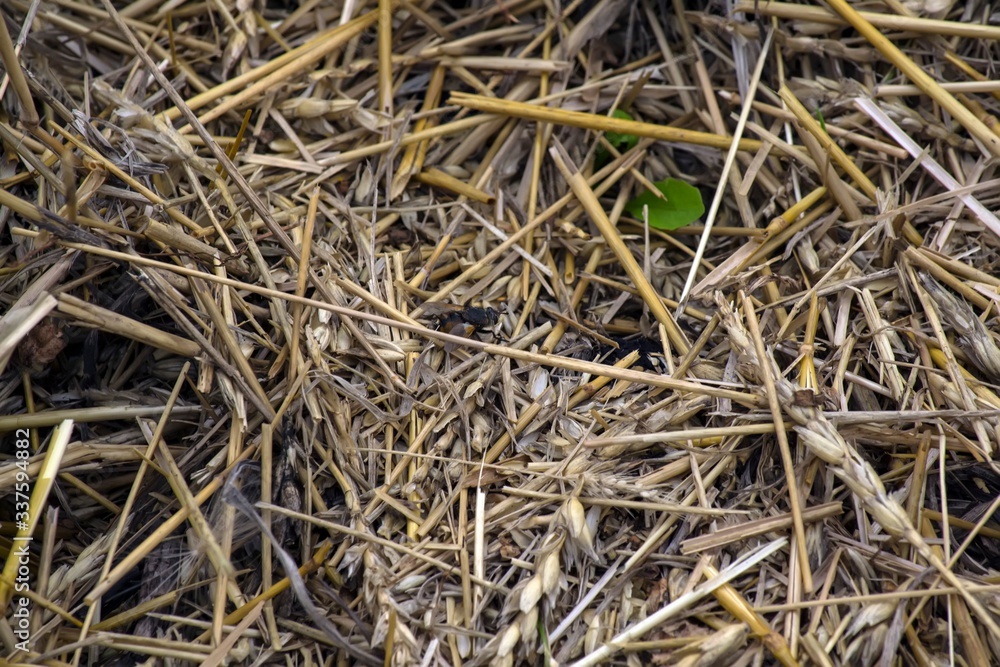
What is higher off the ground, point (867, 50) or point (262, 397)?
point (867, 50)

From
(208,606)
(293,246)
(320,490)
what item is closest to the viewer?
(208,606)

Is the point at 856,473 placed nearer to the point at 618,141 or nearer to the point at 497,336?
the point at 497,336

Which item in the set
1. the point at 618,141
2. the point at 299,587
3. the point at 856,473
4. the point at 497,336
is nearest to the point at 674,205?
the point at 618,141

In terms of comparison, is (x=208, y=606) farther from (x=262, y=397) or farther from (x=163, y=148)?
(x=163, y=148)

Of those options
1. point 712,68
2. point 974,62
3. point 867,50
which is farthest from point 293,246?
point 974,62

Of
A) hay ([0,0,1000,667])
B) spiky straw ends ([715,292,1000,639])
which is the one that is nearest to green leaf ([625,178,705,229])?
hay ([0,0,1000,667])

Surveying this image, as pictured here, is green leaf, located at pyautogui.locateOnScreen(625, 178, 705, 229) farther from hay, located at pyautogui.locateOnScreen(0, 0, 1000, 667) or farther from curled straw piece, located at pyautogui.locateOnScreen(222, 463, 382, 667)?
curled straw piece, located at pyautogui.locateOnScreen(222, 463, 382, 667)
